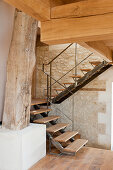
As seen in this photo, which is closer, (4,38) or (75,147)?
(4,38)

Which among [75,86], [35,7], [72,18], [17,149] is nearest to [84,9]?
[72,18]

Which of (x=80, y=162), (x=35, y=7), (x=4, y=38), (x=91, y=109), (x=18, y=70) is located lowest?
(x=80, y=162)

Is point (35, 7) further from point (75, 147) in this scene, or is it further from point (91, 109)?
point (91, 109)

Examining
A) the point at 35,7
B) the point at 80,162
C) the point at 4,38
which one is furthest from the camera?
the point at 4,38

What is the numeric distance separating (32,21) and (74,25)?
7.03ft

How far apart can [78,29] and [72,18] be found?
109 millimetres

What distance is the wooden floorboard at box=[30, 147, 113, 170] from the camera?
341cm

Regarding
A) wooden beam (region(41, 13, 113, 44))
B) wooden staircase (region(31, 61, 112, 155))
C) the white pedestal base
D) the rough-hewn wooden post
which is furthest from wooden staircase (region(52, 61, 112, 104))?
wooden beam (region(41, 13, 113, 44))

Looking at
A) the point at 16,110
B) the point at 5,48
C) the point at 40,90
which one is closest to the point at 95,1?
the point at 16,110

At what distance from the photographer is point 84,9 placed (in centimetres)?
150

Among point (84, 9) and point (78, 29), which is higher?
point (84, 9)

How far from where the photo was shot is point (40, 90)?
22.0ft

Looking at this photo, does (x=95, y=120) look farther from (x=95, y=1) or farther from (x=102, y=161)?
(x=95, y=1)

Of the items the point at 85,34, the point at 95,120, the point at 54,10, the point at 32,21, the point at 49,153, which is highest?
the point at 32,21
